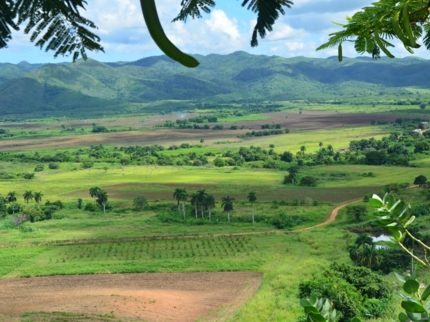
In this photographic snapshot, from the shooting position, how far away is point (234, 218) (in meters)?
45.5

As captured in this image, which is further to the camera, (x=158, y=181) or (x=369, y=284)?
(x=158, y=181)

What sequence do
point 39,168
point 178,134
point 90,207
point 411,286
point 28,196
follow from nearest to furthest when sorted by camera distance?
point 411,286
point 90,207
point 28,196
point 39,168
point 178,134

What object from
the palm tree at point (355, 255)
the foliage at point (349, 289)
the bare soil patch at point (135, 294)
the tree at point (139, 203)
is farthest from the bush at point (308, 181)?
Answer: the foliage at point (349, 289)

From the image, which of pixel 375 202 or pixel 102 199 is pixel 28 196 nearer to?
pixel 102 199

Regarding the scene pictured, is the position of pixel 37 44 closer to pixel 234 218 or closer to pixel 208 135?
pixel 234 218

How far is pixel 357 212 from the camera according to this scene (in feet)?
141

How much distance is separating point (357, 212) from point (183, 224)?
1505 cm

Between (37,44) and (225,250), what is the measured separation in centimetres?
3324

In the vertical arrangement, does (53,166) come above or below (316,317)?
below

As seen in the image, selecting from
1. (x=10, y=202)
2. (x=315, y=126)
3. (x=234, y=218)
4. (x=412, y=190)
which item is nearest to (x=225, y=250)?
(x=234, y=218)

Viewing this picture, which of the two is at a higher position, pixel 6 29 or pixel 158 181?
pixel 6 29

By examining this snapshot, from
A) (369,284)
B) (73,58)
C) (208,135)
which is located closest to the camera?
(73,58)

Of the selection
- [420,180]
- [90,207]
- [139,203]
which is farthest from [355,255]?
[90,207]

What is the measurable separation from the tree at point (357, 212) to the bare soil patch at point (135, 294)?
16.1 meters
